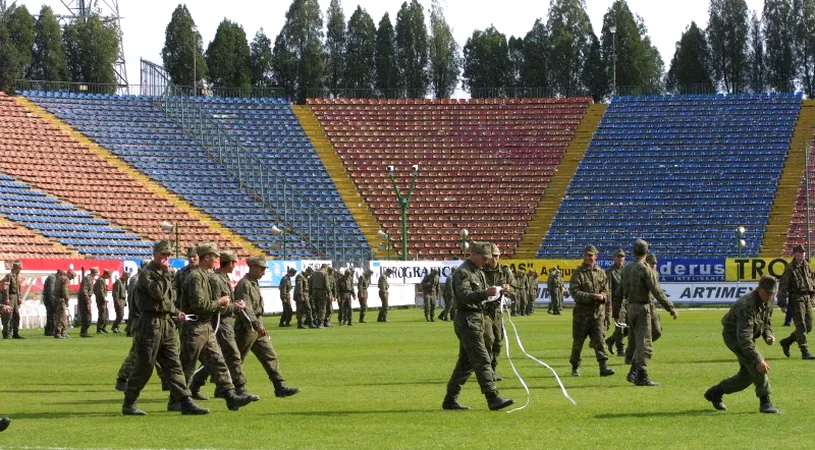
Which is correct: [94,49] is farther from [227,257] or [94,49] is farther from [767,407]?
[767,407]

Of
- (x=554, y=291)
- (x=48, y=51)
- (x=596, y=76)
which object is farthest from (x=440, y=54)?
(x=554, y=291)

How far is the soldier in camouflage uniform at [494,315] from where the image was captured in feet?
54.4

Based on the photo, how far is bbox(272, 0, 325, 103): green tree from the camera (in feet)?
315

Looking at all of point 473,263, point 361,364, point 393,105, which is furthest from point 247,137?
point 473,263

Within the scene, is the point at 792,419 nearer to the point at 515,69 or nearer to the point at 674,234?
the point at 674,234

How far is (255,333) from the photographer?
1700cm

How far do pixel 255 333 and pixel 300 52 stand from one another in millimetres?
81760

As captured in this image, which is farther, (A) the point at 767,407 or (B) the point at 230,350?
(B) the point at 230,350

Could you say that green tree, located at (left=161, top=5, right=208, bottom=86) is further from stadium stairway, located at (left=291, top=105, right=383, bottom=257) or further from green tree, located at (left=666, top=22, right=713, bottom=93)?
green tree, located at (left=666, top=22, right=713, bottom=93)

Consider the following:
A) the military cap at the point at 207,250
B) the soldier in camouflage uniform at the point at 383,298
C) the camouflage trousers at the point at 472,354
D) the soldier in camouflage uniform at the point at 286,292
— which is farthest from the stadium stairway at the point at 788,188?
the military cap at the point at 207,250

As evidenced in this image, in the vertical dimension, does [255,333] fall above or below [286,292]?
above

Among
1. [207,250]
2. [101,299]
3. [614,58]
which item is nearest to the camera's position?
[207,250]

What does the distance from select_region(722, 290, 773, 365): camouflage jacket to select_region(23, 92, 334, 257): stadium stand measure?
50.2 m

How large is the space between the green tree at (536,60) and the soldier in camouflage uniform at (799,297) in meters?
72.3
